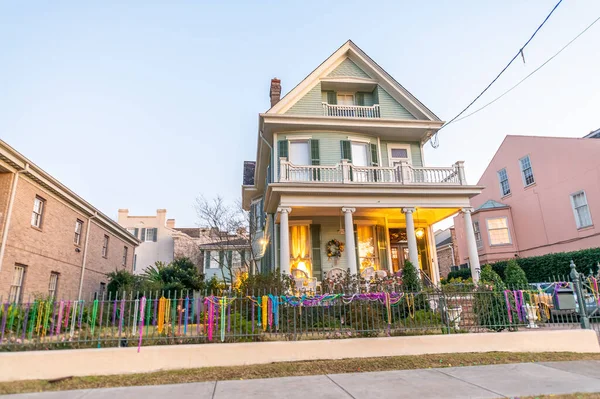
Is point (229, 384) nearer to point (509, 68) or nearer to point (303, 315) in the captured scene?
point (303, 315)

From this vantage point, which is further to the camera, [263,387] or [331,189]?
[331,189]

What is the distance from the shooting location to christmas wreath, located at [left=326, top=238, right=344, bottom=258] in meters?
14.7

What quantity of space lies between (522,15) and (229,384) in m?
10.5

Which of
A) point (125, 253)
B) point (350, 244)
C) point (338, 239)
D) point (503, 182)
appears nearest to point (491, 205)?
point (503, 182)

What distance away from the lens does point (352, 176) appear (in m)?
13.8

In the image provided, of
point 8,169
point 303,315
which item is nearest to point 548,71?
point 303,315

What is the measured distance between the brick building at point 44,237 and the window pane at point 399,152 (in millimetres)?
13760

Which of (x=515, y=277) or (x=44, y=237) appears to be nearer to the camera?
(x=515, y=277)

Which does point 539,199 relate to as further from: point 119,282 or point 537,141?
point 119,282

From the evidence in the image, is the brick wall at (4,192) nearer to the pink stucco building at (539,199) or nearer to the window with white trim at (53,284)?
the window with white trim at (53,284)

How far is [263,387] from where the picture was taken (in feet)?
17.3

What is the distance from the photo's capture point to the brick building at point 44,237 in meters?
11.4

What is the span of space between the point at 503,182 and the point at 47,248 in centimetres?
2478

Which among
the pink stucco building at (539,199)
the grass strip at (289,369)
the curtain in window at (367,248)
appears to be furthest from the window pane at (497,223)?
the grass strip at (289,369)
